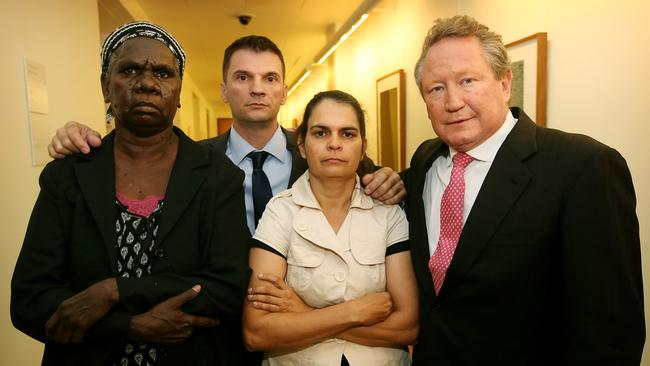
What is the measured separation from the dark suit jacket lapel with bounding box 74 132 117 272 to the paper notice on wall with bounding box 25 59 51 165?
1.59m

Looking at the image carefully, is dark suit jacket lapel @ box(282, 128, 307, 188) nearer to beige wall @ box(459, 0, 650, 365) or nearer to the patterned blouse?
the patterned blouse

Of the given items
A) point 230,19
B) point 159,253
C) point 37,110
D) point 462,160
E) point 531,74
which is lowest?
point 159,253

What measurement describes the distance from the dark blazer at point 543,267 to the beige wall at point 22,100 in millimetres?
2313

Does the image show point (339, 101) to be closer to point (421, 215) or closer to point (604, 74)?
point (421, 215)

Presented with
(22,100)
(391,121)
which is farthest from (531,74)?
(22,100)

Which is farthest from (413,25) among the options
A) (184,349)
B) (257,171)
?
(184,349)

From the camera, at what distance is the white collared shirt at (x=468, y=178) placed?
1654mm

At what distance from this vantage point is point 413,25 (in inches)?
175

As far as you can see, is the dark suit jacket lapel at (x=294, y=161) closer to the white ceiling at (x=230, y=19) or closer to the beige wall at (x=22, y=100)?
the beige wall at (x=22, y=100)

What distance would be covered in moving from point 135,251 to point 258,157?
896mm

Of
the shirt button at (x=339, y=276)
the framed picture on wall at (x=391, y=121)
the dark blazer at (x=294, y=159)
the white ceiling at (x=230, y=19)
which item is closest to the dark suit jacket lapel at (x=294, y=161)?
the dark blazer at (x=294, y=159)

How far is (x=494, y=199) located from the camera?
1.54m

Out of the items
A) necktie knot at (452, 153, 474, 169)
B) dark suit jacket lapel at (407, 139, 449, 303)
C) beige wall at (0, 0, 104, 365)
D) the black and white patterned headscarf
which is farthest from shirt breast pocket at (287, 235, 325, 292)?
beige wall at (0, 0, 104, 365)

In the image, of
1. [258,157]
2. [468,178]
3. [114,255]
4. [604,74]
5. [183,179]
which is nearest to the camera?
[114,255]
